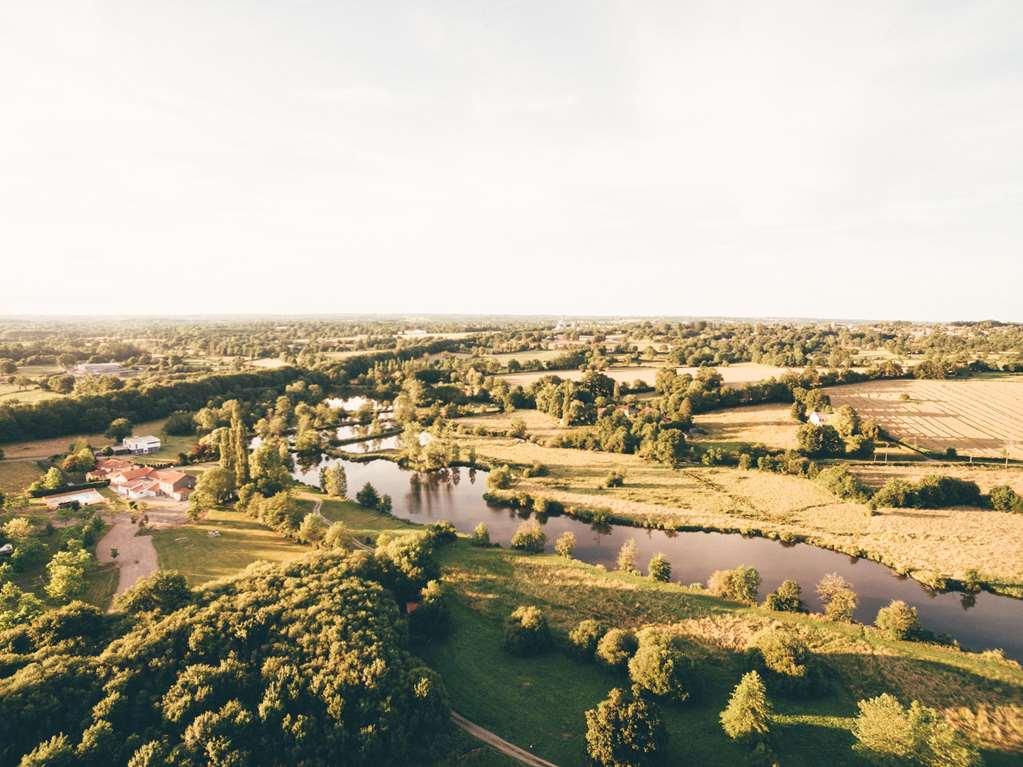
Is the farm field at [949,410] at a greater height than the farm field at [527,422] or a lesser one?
greater

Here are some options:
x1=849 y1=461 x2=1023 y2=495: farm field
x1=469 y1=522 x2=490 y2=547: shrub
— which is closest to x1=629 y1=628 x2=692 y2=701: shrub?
x1=469 y1=522 x2=490 y2=547: shrub

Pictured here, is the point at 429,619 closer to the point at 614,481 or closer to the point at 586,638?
the point at 586,638

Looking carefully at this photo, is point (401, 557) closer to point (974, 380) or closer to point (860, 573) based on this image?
point (860, 573)

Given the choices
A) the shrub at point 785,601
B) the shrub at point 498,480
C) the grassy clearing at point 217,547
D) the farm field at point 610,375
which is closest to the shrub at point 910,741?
the shrub at point 785,601

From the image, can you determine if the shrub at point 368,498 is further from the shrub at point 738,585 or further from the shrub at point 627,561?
the shrub at point 738,585

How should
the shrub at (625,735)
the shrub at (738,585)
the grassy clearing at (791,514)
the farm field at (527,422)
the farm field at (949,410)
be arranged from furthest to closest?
the farm field at (527,422), the farm field at (949,410), the grassy clearing at (791,514), the shrub at (738,585), the shrub at (625,735)
